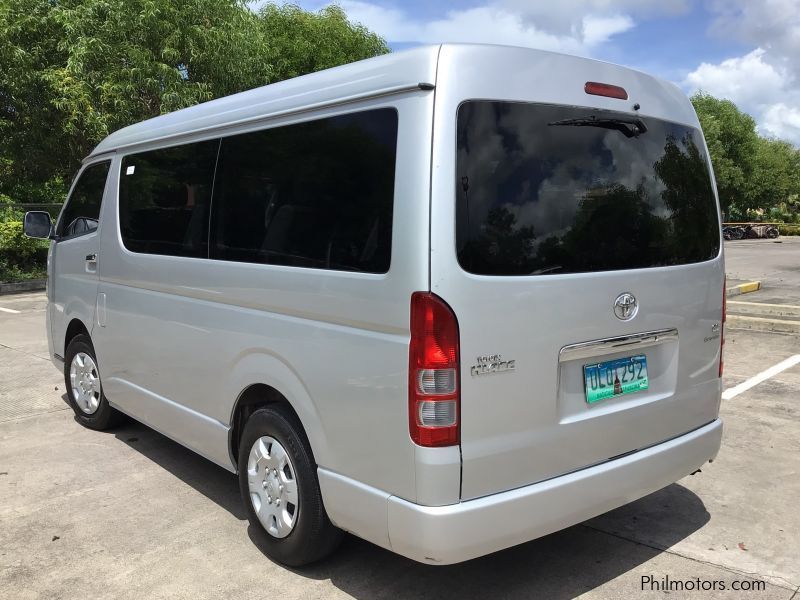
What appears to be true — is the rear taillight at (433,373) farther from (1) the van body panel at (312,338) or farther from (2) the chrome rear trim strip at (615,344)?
(2) the chrome rear trim strip at (615,344)

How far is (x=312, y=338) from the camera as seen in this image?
296 cm

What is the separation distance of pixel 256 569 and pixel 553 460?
59.3 inches

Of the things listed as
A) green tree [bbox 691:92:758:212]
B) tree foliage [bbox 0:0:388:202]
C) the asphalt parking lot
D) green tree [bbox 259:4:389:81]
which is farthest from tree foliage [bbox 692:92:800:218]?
the asphalt parking lot

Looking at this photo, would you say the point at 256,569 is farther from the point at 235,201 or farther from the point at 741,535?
the point at 741,535

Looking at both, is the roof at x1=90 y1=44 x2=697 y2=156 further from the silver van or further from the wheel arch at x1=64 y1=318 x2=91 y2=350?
the wheel arch at x1=64 y1=318 x2=91 y2=350

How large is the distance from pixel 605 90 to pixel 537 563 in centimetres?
215

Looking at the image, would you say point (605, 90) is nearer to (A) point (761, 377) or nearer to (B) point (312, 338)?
(B) point (312, 338)

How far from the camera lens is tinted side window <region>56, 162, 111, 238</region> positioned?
5016 millimetres

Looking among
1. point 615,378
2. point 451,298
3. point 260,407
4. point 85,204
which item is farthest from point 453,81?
point 85,204

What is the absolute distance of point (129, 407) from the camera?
4.67 meters

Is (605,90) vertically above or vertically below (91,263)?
above

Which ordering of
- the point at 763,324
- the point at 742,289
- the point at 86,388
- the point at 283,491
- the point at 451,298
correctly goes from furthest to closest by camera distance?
1. the point at 742,289
2. the point at 763,324
3. the point at 86,388
4. the point at 283,491
5. the point at 451,298

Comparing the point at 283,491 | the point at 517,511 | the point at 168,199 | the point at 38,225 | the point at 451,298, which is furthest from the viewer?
the point at 38,225

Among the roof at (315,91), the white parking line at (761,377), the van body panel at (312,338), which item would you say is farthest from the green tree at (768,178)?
the van body panel at (312,338)
